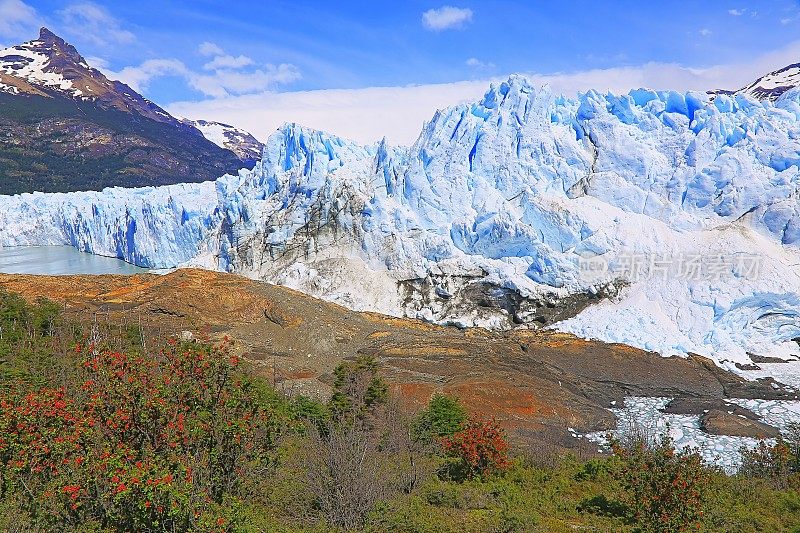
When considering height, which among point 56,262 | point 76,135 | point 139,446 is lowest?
point 139,446

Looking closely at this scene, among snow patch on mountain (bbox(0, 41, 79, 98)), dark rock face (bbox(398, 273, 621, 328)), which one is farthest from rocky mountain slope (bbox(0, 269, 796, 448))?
snow patch on mountain (bbox(0, 41, 79, 98))

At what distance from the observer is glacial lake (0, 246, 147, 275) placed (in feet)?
165

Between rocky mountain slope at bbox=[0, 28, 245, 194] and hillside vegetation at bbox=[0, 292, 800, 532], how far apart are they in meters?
105

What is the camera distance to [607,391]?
74.1 ft

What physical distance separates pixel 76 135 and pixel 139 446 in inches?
5628

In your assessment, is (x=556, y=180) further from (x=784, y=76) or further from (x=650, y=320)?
(x=784, y=76)

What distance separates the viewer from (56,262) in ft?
179

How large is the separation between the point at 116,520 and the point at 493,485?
6.52 metres

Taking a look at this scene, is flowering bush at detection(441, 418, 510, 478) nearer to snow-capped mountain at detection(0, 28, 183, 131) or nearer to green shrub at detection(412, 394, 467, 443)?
green shrub at detection(412, 394, 467, 443)

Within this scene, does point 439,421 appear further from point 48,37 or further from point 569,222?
point 48,37

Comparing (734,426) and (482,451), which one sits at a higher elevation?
(482,451)

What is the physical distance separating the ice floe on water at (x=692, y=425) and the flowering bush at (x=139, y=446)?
12164mm

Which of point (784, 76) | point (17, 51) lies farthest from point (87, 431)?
point (17, 51)

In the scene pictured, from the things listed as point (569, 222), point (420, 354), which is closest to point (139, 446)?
point (420, 354)
